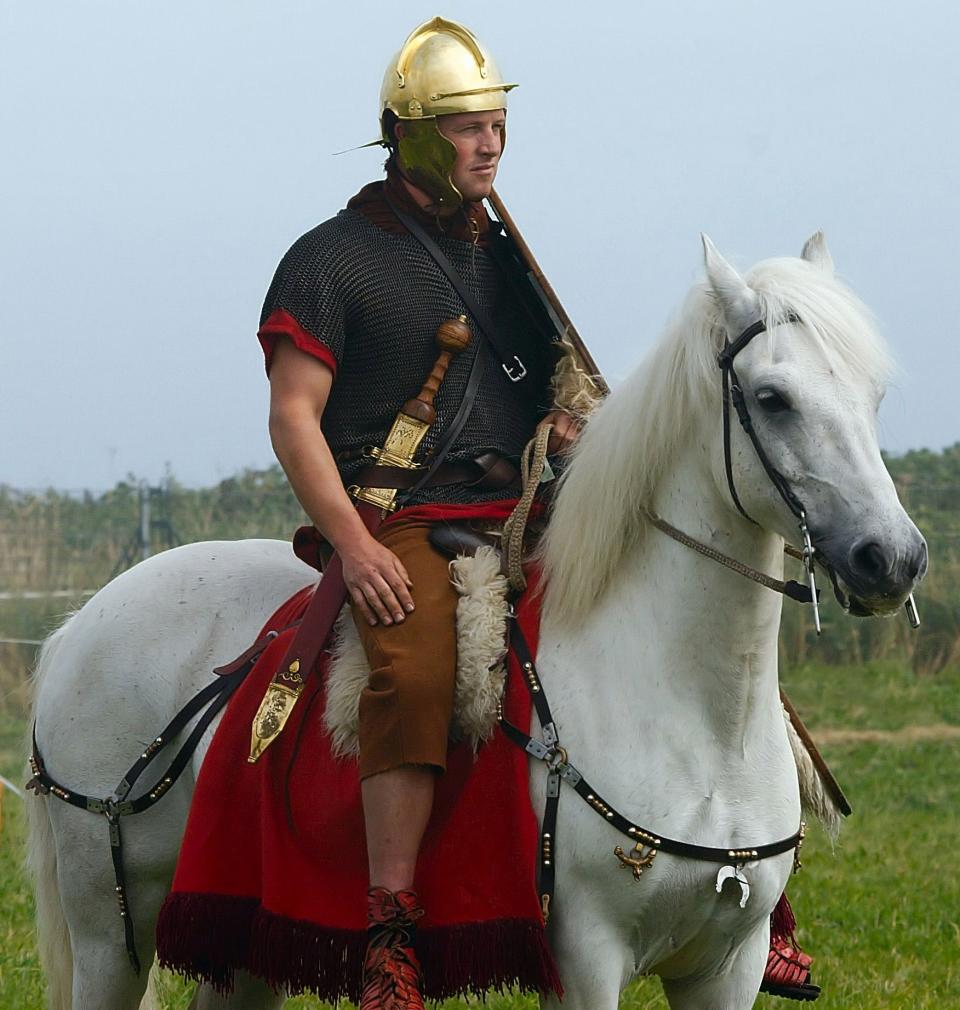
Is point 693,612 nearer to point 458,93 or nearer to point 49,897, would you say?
point 458,93

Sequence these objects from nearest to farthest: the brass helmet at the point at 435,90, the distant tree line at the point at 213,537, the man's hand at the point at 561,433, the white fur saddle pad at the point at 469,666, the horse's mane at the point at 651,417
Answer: the horse's mane at the point at 651,417 → the white fur saddle pad at the point at 469,666 → the brass helmet at the point at 435,90 → the man's hand at the point at 561,433 → the distant tree line at the point at 213,537

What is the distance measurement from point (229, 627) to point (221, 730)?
463 mm

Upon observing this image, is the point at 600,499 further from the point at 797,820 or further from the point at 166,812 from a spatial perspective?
the point at 166,812

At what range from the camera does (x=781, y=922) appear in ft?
14.7

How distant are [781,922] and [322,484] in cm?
175

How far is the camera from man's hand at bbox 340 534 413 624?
394 cm

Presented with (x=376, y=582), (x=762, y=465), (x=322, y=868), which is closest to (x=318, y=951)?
(x=322, y=868)

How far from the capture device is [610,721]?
3.80m

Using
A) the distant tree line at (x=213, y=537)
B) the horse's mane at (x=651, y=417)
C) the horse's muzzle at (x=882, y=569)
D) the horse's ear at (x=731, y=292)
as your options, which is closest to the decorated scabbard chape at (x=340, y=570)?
the horse's mane at (x=651, y=417)

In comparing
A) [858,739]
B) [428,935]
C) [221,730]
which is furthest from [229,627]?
[858,739]

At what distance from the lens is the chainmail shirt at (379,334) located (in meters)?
4.25

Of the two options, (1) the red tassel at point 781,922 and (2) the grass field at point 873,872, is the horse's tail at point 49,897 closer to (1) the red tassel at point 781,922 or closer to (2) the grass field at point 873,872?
(2) the grass field at point 873,872

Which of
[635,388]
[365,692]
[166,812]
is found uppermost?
[635,388]

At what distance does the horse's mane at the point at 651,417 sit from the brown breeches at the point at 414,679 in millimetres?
281
